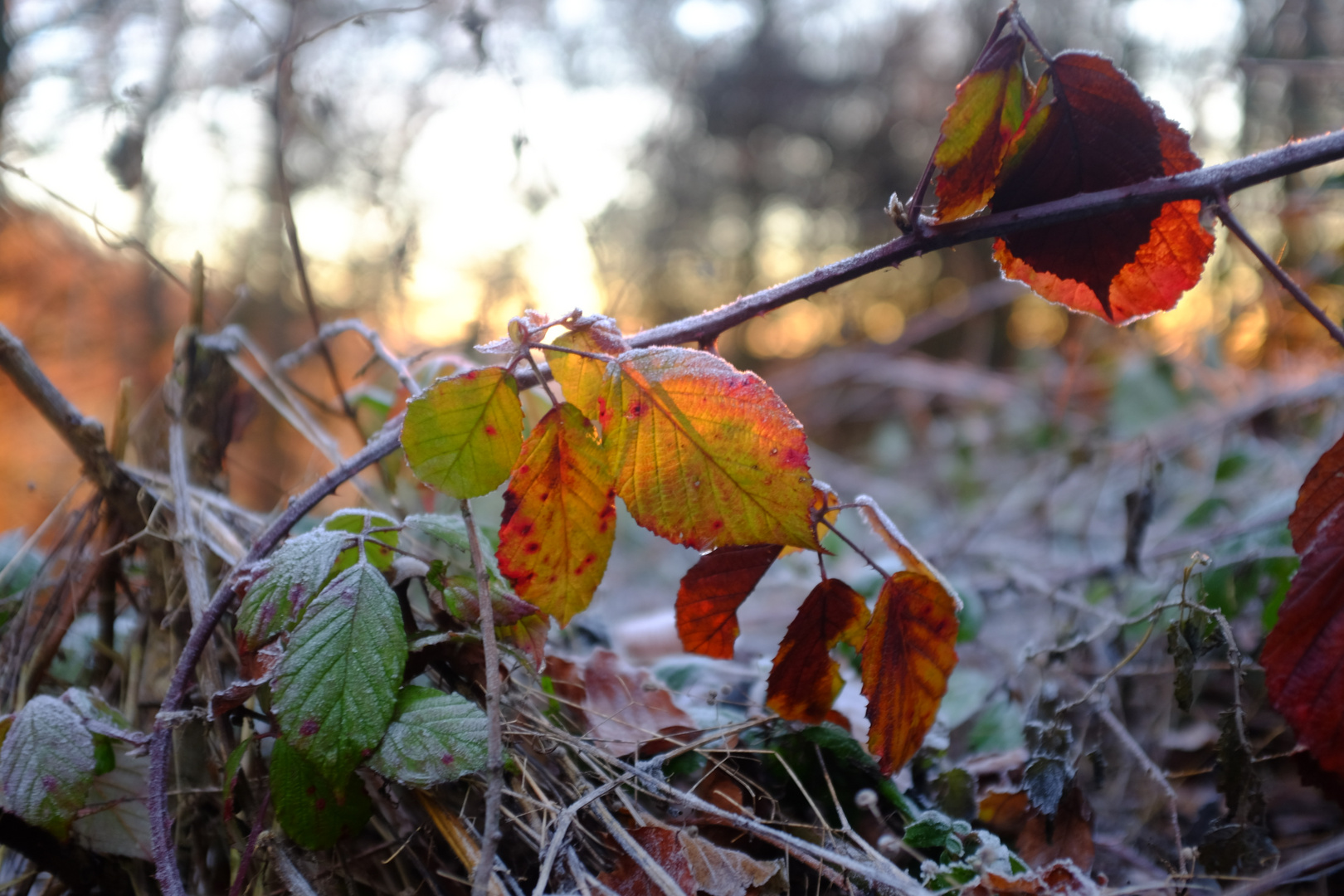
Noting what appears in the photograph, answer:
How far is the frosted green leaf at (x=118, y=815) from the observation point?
63cm

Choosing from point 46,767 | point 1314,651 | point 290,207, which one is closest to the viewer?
point 1314,651

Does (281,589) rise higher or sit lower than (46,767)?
higher

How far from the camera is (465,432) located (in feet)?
1.77

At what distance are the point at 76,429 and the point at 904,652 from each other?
2.70 feet

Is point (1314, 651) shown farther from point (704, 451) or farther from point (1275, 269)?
point (704, 451)

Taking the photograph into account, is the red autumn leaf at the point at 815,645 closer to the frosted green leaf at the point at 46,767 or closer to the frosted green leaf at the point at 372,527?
the frosted green leaf at the point at 372,527

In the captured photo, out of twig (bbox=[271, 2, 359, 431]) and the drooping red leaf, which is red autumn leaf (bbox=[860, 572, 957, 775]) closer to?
the drooping red leaf

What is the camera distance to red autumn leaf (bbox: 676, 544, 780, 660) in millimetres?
604

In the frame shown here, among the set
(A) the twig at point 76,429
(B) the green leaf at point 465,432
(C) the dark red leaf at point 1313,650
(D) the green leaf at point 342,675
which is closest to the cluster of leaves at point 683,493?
(B) the green leaf at point 465,432

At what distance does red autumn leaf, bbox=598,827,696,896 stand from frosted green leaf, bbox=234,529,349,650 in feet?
1.04

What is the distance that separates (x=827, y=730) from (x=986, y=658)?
0.75 m

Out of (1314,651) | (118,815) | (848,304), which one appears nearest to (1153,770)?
(1314,651)

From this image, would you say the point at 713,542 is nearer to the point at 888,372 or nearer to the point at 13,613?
the point at 13,613

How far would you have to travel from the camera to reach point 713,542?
506 millimetres
